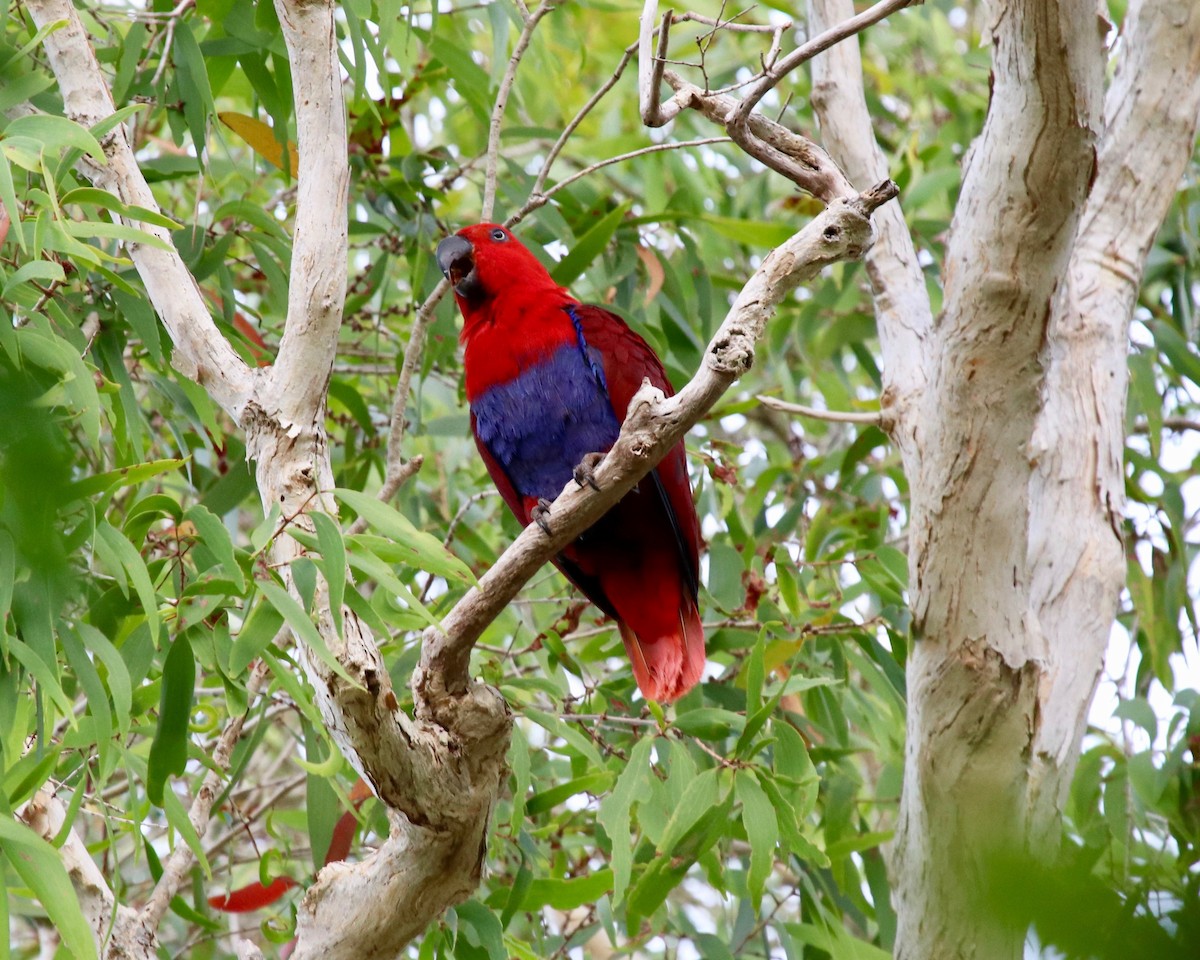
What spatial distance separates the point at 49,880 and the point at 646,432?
984 millimetres

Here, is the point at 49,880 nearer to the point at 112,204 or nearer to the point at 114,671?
the point at 114,671

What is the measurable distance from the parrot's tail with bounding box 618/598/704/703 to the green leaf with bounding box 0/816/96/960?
1.52 metres

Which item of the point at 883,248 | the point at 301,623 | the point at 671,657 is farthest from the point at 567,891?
the point at 883,248

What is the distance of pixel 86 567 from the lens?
230 cm

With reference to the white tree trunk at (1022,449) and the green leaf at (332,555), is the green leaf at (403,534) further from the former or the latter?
the white tree trunk at (1022,449)

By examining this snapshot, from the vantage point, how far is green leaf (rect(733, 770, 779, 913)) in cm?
228

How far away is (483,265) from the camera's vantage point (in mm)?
3129

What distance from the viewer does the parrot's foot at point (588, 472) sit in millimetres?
1885

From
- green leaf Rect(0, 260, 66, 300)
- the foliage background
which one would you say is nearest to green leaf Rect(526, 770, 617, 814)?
the foliage background

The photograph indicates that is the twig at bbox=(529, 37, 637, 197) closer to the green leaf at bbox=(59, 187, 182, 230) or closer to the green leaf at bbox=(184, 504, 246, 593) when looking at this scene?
the green leaf at bbox=(59, 187, 182, 230)

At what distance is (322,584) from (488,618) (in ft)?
0.88

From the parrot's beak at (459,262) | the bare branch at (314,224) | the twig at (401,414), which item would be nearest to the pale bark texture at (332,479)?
the bare branch at (314,224)

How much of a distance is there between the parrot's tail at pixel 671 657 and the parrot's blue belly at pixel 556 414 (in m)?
0.42

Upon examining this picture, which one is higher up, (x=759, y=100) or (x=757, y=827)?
(x=759, y=100)
